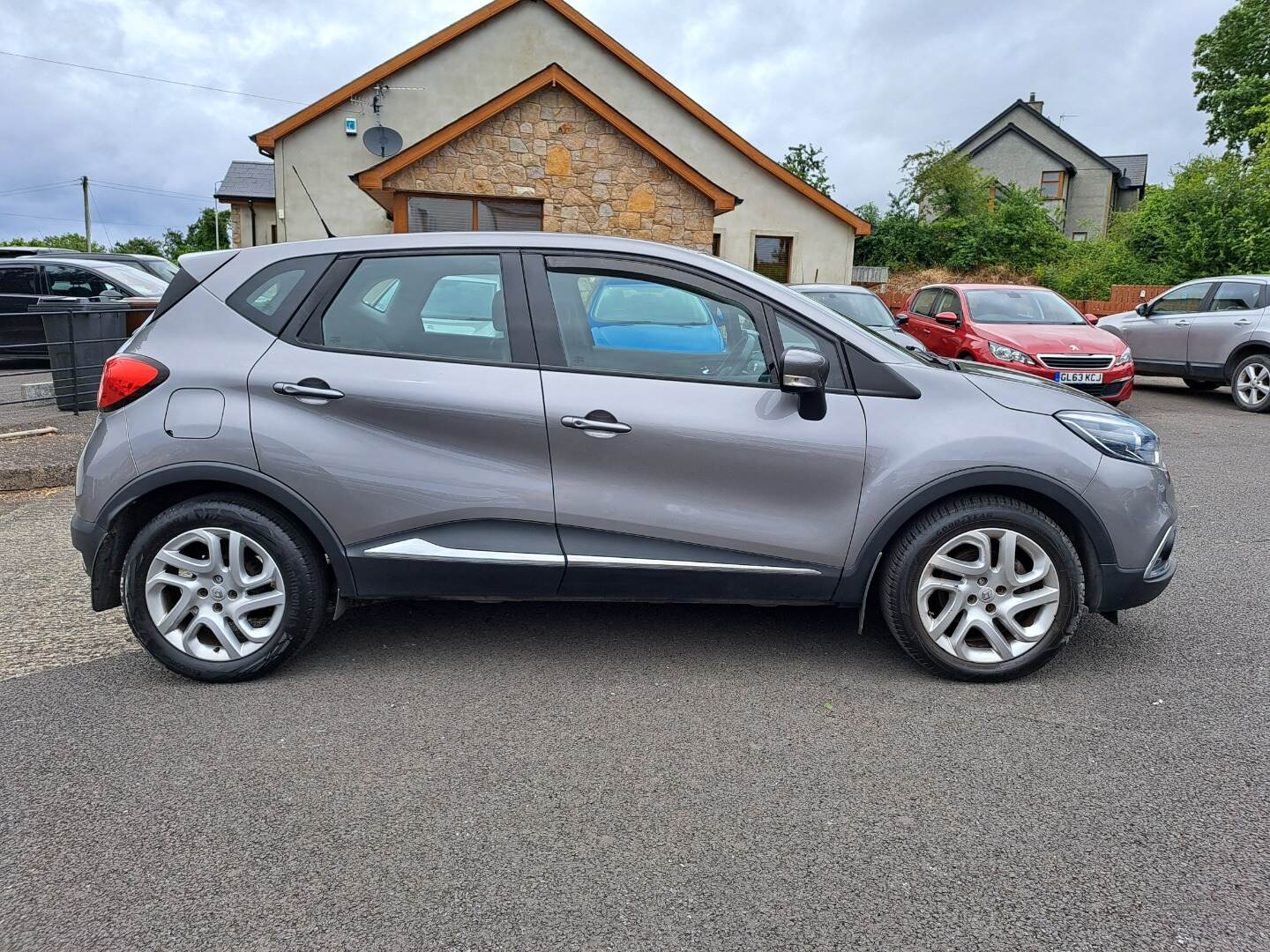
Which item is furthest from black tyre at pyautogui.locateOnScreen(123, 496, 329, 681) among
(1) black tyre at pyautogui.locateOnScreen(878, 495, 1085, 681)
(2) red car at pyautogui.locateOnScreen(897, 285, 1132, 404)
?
(2) red car at pyautogui.locateOnScreen(897, 285, 1132, 404)

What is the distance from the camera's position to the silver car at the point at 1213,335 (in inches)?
467

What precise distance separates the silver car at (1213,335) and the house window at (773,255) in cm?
979

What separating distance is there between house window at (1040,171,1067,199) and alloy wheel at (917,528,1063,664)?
50783 millimetres

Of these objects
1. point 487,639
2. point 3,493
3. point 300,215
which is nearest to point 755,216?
point 300,215

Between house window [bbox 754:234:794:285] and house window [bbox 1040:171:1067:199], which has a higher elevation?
house window [bbox 1040:171:1067:199]

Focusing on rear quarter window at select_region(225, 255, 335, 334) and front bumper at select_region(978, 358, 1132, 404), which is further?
front bumper at select_region(978, 358, 1132, 404)

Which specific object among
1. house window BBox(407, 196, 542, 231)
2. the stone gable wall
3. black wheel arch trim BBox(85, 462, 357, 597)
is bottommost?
black wheel arch trim BBox(85, 462, 357, 597)

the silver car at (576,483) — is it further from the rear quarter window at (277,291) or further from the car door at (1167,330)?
the car door at (1167,330)

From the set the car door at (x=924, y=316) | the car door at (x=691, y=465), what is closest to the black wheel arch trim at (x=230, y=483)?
the car door at (x=691, y=465)

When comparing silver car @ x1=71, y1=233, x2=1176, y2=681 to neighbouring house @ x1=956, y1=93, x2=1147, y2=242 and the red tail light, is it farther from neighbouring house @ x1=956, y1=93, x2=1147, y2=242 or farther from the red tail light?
neighbouring house @ x1=956, y1=93, x2=1147, y2=242

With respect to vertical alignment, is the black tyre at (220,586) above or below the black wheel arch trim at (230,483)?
below

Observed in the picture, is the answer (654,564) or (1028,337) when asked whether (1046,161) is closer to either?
(1028,337)

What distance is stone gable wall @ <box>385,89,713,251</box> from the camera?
1466 cm

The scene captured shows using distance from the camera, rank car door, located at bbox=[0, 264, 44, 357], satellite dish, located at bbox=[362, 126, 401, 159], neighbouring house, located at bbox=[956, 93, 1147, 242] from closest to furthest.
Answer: car door, located at bbox=[0, 264, 44, 357]
satellite dish, located at bbox=[362, 126, 401, 159]
neighbouring house, located at bbox=[956, 93, 1147, 242]
